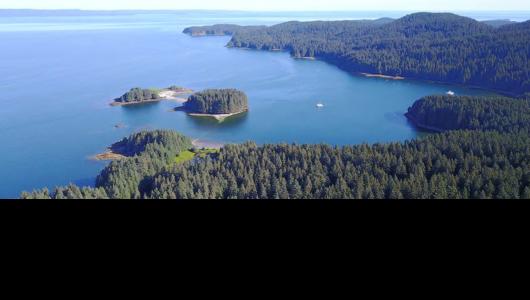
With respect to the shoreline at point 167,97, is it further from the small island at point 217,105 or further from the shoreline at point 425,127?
the shoreline at point 425,127

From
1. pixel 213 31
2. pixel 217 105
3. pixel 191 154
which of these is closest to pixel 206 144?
pixel 191 154

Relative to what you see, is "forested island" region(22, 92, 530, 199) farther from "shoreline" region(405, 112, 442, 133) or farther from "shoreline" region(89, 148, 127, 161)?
"shoreline" region(405, 112, 442, 133)

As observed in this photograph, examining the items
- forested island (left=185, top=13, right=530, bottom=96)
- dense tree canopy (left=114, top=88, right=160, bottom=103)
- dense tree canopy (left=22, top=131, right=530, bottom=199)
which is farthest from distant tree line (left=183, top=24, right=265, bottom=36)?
dense tree canopy (left=22, top=131, right=530, bottom=199)

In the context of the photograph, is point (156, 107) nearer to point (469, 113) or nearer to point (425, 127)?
point (425, 127)

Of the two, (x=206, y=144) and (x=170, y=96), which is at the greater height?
(x=170, y=96)
